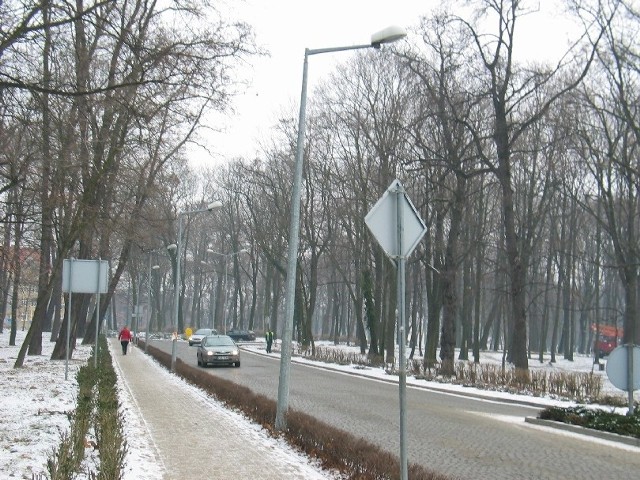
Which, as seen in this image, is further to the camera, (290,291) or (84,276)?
(84,276)

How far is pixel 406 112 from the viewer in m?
34.8

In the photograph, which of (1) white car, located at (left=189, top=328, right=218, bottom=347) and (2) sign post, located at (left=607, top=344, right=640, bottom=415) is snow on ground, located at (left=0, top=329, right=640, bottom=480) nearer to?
(2) sign post, located at (left=607, top=344, right=640, bottom=415)

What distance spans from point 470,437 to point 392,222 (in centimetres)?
715

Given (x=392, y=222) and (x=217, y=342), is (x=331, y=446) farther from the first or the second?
(x=217, y=342)

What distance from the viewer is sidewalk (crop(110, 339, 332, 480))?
→ 866cm

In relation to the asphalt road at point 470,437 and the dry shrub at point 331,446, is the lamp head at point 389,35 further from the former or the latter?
the asphalt road at point 470,437

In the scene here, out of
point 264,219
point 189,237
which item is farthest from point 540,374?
point 189,237

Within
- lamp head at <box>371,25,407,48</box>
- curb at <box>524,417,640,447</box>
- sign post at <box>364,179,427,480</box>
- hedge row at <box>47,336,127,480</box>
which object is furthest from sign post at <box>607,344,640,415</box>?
Result: hedge row at <box>47,336,127,480</box>

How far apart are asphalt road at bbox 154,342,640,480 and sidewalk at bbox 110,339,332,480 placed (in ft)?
6.40

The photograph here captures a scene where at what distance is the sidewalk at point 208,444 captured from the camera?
28.4ft

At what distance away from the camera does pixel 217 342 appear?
35406 mm

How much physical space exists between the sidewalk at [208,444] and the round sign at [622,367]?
6.55m

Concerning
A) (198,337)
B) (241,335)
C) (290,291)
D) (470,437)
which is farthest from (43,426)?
(241,335)

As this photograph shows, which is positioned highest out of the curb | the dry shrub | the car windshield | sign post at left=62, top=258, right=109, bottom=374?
sign post at left=62, top=258, right=109, bottom=374
